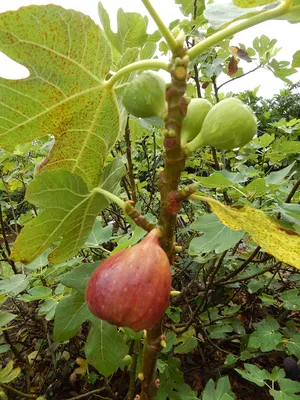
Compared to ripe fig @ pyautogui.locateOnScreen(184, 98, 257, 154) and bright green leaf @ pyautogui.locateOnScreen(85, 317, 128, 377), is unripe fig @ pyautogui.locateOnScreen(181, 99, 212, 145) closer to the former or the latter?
ripe fig @ pyautogui.locateOnScreen(184, 98, 257, 154)

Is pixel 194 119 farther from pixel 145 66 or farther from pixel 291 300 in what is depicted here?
pixel 291 300

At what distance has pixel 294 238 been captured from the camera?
1.89 ft

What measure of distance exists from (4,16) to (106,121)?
242mm

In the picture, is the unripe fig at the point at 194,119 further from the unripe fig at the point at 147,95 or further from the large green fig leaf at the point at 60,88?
the large green fig leaf at the point at 60,88

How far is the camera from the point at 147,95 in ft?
1.87

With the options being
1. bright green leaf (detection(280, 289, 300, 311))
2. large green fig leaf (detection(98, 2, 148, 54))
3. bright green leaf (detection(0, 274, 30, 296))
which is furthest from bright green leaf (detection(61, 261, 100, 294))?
bright green leaf (detection(280, 289, 300, 311))

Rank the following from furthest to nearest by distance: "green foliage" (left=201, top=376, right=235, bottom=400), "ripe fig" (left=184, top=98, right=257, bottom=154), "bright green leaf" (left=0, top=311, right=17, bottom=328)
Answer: "green foliage" (left=201, top=376, right=235, bottom=400), "bright green leaf" (left=0, top=311, right=17, bottom=328), "ripe fig" (left=184, top=98, right=257, bottom=154)

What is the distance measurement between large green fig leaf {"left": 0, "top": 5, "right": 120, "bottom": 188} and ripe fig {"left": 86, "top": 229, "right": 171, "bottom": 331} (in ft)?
1.01

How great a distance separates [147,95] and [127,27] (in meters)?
0.46

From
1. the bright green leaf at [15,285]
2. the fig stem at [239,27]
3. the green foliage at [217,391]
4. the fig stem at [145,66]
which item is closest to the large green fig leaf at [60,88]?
the fig stem at [145,66]

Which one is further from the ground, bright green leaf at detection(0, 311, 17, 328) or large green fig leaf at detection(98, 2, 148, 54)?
large green fig leaf at detection(98, 2, 148, 54)

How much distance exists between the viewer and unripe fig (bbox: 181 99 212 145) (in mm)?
596

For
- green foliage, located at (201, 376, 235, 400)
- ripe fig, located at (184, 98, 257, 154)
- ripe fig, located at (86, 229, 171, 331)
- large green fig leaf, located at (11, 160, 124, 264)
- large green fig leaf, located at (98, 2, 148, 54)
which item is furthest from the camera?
green foliage, located at (201, 376, 235, 400)

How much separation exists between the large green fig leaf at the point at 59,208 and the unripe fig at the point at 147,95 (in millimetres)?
181
